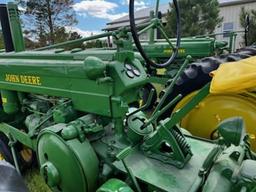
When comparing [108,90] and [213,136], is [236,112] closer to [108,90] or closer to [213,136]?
[213,136]

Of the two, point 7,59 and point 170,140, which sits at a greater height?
point 7,59

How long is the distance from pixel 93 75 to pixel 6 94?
4.20 ft

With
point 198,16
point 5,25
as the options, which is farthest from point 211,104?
point 198,16

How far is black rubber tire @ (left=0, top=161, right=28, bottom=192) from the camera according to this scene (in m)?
1.59

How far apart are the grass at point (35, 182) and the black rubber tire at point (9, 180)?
955 mm

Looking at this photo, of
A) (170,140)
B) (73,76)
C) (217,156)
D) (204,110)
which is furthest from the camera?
(204,110)

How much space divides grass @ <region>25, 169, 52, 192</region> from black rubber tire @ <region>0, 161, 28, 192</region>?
0.96 metres

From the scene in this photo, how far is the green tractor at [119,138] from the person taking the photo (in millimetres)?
1612

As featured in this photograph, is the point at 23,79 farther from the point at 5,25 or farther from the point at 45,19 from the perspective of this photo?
the point at 45,19

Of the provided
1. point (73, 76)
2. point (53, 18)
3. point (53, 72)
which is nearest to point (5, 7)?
point (53, 72)

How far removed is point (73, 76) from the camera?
196 cm

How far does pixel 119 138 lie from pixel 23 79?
971 millimetres

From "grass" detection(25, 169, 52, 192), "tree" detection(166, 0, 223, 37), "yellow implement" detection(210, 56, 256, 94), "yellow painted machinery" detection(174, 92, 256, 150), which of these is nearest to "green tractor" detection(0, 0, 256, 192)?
"yellow implement" detection(210, 56, 256, 94)

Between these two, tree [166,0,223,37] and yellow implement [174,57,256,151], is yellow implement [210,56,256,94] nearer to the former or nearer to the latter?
yellow implement [174,57,256,151]
